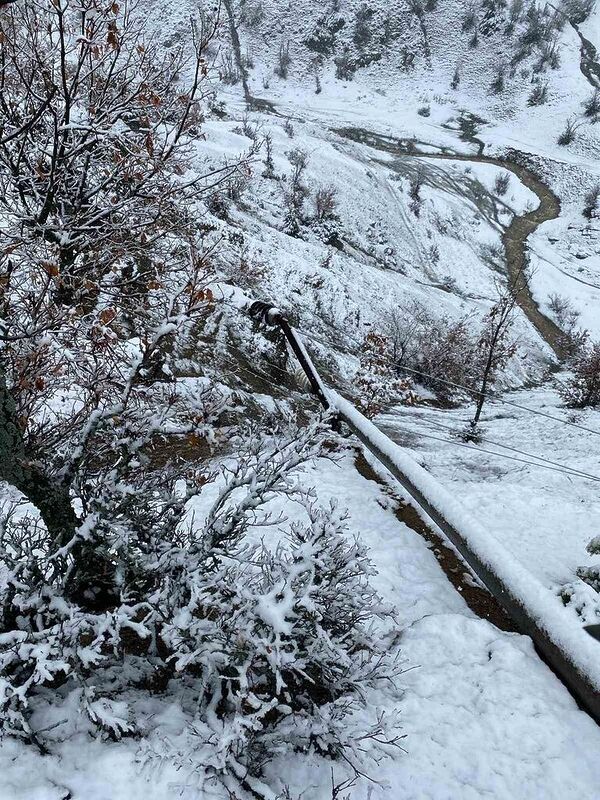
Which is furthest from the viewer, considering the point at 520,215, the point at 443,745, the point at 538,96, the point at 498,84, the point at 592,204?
the point at 498,84

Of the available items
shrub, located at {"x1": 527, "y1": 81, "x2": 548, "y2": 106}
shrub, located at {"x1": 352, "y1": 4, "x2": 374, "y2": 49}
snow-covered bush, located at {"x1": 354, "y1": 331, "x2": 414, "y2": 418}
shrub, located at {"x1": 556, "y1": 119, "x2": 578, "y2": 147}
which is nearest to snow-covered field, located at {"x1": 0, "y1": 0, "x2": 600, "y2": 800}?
snow-covered bush, located at {"x1": 354, "y1": 331, "x2": 414, "y2": 418}

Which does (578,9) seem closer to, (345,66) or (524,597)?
(345,66)

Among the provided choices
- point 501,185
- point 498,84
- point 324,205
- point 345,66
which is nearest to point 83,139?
point 324,205

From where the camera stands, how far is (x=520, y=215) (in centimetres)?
3186

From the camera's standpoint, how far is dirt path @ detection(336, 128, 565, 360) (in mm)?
22797

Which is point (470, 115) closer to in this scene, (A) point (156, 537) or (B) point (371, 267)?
(B) point (371, 267)

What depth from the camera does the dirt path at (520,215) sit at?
2280 cm

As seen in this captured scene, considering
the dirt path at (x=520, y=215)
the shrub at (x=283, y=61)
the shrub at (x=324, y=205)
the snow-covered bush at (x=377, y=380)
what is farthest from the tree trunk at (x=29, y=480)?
the shrub at (x=283, y=61)

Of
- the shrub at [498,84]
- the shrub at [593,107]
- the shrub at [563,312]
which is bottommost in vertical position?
the shrub at [563,312]

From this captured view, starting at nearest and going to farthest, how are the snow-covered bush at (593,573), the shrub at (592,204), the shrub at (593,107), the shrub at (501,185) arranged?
the snow-covered bush at (593,573), the shrub at (592,204), the shrub at (501,185), the shrub at (593,107)

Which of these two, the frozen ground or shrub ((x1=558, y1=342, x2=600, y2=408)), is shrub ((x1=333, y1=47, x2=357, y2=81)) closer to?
shrub ((x1=558, y1=342, x2=600, y2=408))

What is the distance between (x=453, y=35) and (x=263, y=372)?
54.9 meters

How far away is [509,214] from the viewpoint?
103ft

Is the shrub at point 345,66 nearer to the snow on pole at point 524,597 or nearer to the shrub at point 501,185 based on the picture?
the shrub at point 501,185
